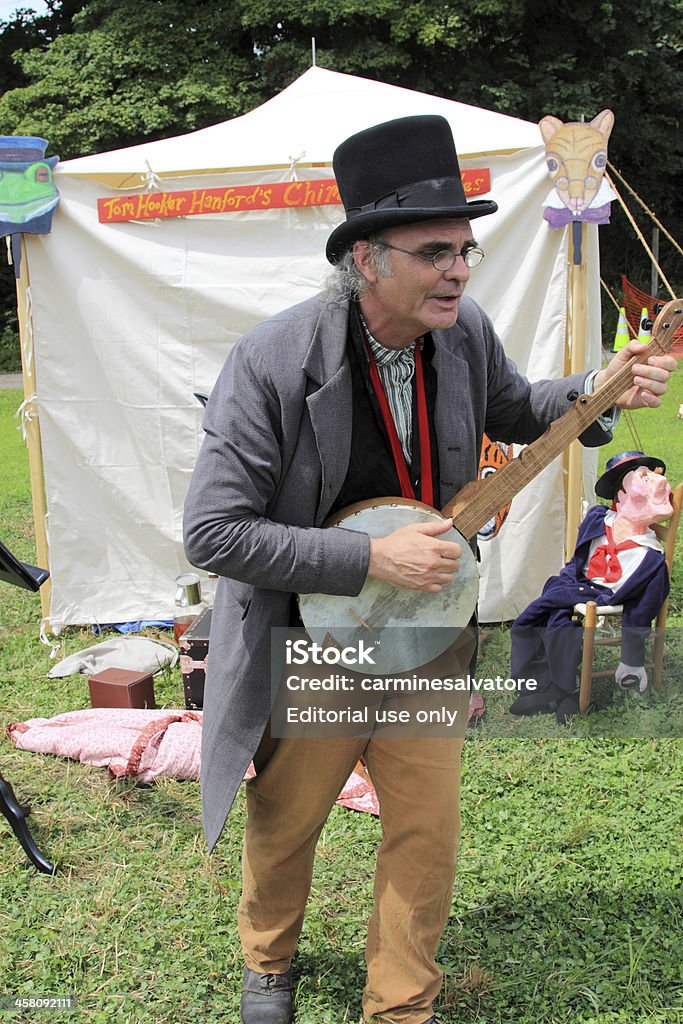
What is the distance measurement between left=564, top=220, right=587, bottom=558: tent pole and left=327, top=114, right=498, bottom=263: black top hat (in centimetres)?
276

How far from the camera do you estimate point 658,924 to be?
107 inches

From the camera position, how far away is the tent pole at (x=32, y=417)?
4.94m

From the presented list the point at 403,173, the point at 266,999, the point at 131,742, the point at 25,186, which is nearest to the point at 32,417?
the point at 25,186

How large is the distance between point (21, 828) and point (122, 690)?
3.61 feet

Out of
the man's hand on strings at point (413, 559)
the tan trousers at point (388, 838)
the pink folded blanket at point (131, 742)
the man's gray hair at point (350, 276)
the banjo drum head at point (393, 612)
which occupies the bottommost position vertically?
the pink folded blanket at point (131, 742)

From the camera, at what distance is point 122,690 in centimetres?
415

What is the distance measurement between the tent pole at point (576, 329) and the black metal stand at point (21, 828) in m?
2.96

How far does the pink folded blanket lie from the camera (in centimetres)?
359

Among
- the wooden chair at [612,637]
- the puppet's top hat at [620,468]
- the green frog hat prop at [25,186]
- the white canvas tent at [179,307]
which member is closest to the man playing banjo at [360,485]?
the wooden chair at [612,637]

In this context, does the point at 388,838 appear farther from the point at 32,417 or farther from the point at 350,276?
the point at 32,417

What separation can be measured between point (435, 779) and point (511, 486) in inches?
27.7

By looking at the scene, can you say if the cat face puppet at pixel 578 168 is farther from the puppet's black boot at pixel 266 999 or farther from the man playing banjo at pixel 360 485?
the puppet's black boot at pixel 266 999

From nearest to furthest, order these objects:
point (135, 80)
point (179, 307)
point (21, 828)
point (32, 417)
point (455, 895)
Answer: point (455, 895), point (21, 828), point (179, 307), point (32, 417), point (135, 80)

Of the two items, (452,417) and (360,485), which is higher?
(452,417)
